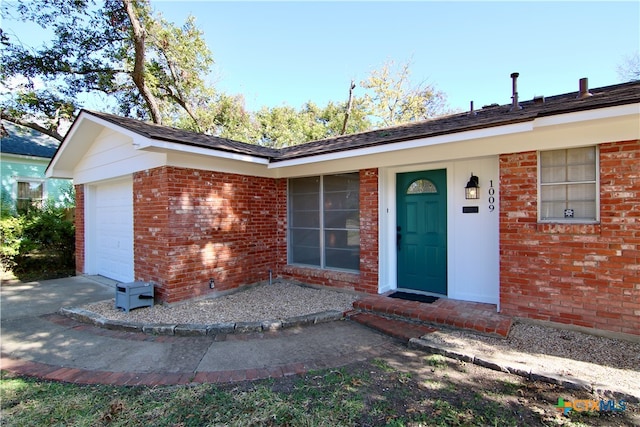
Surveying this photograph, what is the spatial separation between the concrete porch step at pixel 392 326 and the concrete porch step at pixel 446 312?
0.41 feet

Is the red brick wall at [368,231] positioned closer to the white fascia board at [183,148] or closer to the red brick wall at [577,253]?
the red brick wall at [577,253]

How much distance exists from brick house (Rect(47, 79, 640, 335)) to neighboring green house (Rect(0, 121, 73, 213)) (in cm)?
688

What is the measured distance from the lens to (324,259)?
23.4 feet

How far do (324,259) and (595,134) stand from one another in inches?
201

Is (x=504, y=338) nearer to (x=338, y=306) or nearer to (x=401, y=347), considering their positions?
(x=401, y=347)

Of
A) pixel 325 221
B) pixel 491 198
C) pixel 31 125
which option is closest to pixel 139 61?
pixel 31 125

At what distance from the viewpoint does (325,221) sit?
7.08 metres

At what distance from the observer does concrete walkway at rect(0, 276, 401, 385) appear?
11.3 ft

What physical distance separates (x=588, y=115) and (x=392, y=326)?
12.1 ft

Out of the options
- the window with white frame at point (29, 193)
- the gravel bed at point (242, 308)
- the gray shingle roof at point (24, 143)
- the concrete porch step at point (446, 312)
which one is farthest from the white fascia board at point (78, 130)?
the gray shingle roof at point (24, 143)

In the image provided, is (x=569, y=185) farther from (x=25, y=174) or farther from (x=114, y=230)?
(x=25, y=174)

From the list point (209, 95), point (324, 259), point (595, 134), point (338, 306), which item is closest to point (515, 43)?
point (595, 134)

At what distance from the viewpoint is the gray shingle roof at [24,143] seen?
1332 cm

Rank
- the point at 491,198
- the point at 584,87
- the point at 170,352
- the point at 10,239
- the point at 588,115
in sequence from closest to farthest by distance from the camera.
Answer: the point at 588,115, the point at 170,352, the point at 584,87, the point at 491,198, the point at 10,239
